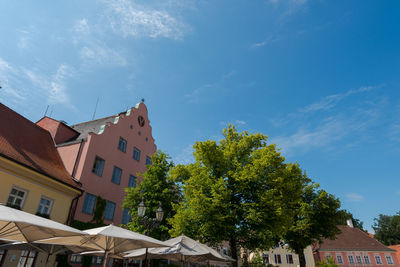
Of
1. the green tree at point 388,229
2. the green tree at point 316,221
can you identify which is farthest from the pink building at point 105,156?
the green tree at point 388,229

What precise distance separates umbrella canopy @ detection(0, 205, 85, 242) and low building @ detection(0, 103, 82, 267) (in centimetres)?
647

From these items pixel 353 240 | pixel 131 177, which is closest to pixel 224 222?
pixel 131 177

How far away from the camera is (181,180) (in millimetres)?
18344

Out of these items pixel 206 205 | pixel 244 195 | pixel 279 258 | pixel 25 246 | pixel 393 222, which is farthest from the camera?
pixel 393 222

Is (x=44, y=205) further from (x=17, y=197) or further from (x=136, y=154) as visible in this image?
(x=136, y=154)

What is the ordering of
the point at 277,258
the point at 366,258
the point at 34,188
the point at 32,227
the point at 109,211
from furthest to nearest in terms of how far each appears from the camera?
the point at 277,258
the point at 366,258
the point at 109,211
the point at 34,188
the point at 32,227

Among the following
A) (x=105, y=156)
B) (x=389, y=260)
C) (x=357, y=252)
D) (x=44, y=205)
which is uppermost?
(x=105, y=156)

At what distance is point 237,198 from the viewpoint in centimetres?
1588

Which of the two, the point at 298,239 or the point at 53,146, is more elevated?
the point at 53,146

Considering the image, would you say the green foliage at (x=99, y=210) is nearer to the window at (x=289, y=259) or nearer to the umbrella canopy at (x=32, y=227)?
the umbrella canopy at (x=32, y=227)

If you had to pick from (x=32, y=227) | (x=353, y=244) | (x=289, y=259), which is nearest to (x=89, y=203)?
(x=32, y=227)

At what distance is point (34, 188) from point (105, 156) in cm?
714

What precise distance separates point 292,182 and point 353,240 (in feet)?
141

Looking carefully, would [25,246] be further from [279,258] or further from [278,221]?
[279,258]
